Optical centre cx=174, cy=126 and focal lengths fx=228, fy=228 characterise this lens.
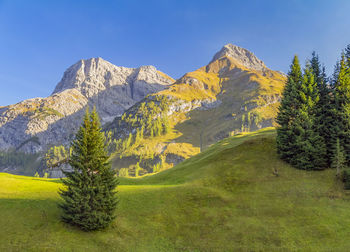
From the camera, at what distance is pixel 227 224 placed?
29625mm

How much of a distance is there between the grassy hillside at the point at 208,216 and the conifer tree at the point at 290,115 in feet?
13.3

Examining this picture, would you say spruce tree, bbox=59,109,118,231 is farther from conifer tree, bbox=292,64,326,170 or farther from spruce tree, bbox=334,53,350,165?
spruce tree, bbox=334,53,350,165

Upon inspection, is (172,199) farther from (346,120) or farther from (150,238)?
(346,120)

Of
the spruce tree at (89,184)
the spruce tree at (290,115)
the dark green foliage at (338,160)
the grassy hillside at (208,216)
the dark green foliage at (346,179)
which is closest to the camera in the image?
the grassy hillside at (208,216)

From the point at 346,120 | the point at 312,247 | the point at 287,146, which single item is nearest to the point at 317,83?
the point at 346,120

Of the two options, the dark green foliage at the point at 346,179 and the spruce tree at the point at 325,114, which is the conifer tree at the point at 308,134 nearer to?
the spruce tree at the point at 325,114

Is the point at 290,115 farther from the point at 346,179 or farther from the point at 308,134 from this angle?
the point at 346,179

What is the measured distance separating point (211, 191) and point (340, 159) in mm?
22514

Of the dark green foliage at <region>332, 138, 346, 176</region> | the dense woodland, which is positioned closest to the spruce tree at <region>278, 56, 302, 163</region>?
the dense woodland

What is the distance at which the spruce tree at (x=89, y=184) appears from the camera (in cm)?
Result: 2616

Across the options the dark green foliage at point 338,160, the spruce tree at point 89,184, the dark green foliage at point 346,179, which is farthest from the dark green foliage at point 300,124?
the spruce tree at point 89,184

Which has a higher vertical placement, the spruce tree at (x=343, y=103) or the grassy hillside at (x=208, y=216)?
the spruce tree at (x=343, y=103)

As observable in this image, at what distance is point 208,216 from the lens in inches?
1241

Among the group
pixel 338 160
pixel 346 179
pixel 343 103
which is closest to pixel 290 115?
pixel 343 103
